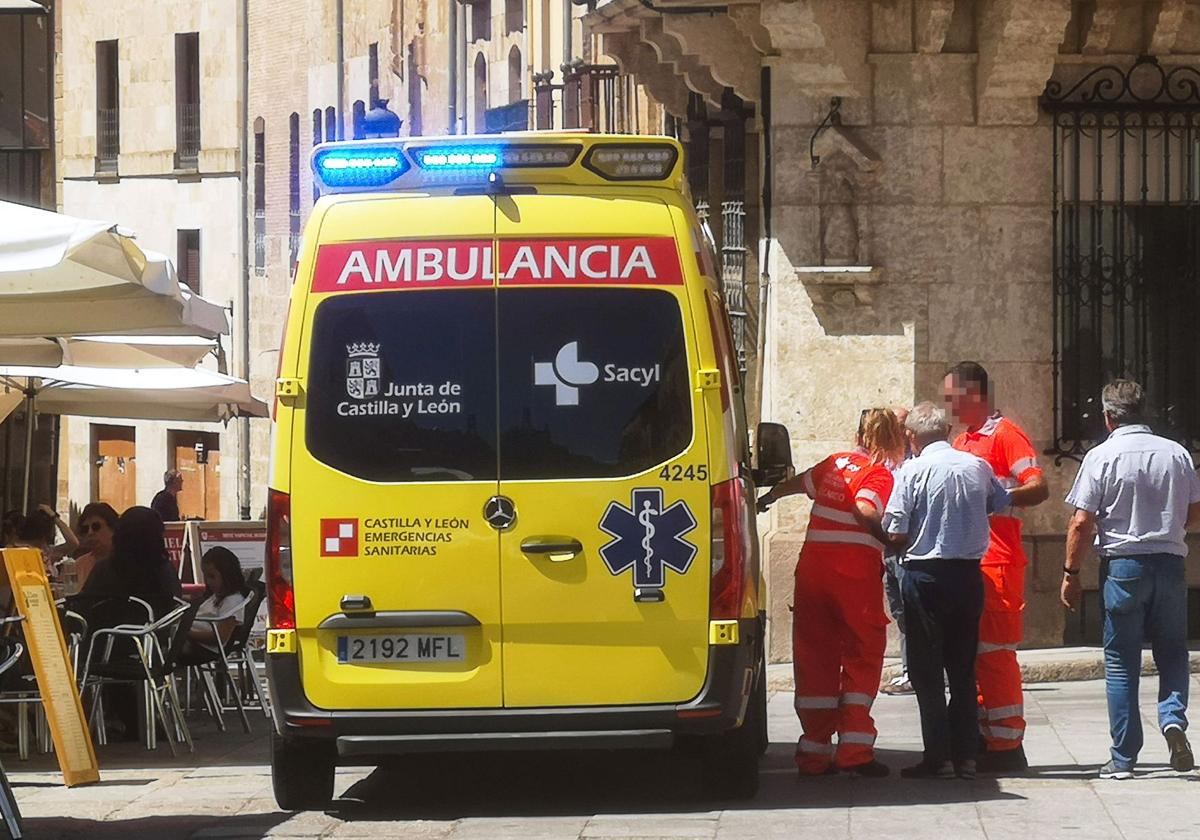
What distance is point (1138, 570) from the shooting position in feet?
33.1

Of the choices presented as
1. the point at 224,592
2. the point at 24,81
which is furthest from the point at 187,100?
the point at 224,592

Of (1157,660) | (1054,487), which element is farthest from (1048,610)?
(1157,660)

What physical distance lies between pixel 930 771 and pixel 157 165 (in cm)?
3544

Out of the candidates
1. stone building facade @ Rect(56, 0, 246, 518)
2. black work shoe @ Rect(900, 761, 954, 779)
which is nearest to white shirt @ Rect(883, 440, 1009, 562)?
black work shoe @ Rect(900, 761, 954, 779)

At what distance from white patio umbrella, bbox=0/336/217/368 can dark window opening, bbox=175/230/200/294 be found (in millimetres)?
27126

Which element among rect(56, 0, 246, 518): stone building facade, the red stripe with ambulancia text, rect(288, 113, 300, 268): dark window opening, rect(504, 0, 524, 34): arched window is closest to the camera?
the red stripe with ambulancia text

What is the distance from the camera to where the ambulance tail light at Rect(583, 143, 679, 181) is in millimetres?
9352

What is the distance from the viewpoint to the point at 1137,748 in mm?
10039

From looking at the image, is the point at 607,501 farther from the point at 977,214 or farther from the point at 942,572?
the point at 977,214

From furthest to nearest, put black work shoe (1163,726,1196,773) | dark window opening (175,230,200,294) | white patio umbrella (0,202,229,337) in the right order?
dark window opening (175,230,200,294) < black work shoe (1163,726,1196,773) < white patio umbrella (0,202,229,337)

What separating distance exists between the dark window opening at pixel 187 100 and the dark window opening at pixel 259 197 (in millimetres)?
1576

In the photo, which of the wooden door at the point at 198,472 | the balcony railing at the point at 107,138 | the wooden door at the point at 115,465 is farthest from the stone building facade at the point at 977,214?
the balcony railing at the point at 107,138

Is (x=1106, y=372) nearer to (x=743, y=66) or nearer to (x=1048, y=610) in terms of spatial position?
(x=1048, y=610)

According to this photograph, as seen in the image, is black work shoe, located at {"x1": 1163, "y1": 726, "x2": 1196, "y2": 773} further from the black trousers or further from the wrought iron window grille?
the wrought iron window grille
